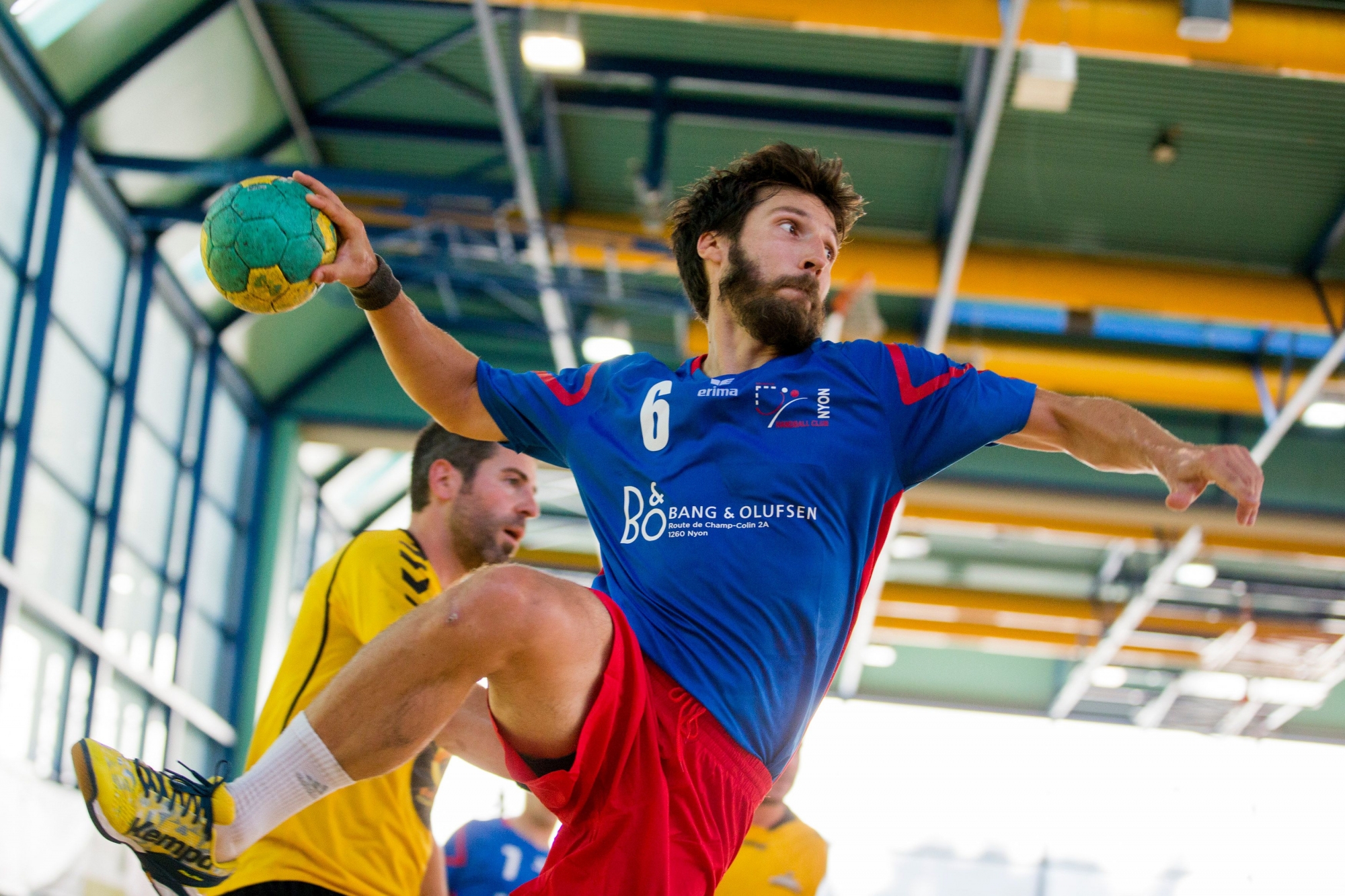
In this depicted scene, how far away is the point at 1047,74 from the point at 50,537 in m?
10.4

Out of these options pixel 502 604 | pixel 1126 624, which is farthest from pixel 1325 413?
pixel 502 604

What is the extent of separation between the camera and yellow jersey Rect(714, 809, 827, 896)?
5.79 m

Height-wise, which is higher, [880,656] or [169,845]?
[880,656]

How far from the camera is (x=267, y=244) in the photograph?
3.54 meters

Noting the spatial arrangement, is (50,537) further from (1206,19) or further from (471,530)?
(1206,19)

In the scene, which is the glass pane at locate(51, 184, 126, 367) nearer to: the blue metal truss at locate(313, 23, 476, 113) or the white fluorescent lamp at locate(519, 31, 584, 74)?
the blue metal truss at locate(313, 23, 476, 113)

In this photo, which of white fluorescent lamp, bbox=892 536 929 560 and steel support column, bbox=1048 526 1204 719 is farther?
white fluorescent lamp, bbox=892 536 929 560

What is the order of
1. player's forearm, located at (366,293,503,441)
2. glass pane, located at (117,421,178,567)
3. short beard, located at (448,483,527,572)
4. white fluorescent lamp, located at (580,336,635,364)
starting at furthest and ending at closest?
white fluorescent lamp, located at (580,336,635,364) < glass pane, located at (117,421,178,567) < short beard, located at (448,483,527,572) < player's forearm, located at (366,293,503,441)

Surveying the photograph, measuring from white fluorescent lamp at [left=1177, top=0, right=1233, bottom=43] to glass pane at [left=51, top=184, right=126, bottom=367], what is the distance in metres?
10.4

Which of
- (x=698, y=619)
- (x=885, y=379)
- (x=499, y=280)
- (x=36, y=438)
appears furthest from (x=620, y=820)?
(x=499, y=280)

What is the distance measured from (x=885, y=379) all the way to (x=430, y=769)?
2.13m

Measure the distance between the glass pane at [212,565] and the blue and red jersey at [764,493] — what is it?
49.0ft

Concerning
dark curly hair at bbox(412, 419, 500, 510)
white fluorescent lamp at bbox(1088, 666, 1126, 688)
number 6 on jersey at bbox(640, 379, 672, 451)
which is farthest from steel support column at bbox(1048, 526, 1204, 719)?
number 6 on jersey at bbox(640, 379, 672, 451)

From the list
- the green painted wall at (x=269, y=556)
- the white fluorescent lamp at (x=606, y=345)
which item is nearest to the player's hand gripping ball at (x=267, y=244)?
the white fluorescent lamp at (x=606, y=345)
